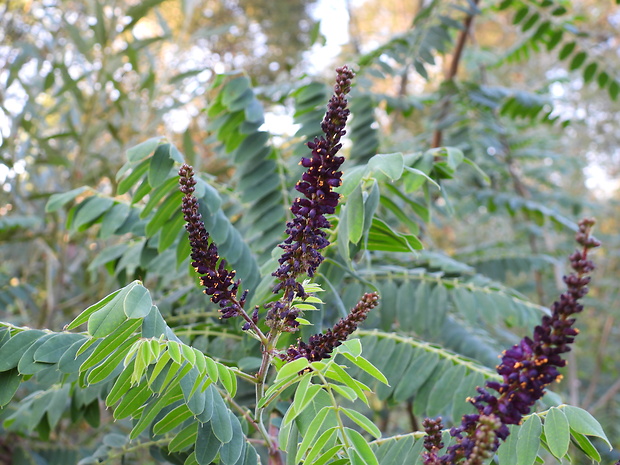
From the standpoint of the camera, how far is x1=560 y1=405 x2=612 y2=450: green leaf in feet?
3.64

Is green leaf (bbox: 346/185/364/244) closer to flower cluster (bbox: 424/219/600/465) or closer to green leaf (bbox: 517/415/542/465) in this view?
flower cluster (bbox: 424/219/600/465)

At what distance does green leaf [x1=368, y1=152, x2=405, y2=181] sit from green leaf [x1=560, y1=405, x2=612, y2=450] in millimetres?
652

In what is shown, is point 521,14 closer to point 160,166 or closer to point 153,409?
point 160,166

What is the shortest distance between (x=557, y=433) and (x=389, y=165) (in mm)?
720

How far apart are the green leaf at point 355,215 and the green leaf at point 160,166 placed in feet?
2.01

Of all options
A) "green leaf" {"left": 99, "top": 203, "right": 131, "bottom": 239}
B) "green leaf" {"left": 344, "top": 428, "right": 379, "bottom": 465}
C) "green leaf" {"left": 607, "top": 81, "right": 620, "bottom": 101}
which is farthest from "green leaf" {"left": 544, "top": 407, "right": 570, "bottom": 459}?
"green leaf" {"left": 607, "top": 81, "right": 620, "bottom": 101}

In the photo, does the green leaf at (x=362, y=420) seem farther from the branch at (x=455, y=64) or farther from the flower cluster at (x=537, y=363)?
the branch at (x=455, y=64)

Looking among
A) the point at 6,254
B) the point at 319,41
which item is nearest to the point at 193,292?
the point at 319,41

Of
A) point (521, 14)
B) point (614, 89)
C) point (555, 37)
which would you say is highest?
point (521, 14)

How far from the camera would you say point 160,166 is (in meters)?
1.63

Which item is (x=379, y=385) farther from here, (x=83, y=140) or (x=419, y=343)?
(x=83, y=140)

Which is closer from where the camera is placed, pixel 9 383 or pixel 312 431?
pixel 312 431

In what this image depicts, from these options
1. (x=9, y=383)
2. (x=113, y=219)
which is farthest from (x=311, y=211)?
(x=113, y=219)

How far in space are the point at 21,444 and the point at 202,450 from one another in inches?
79.3
